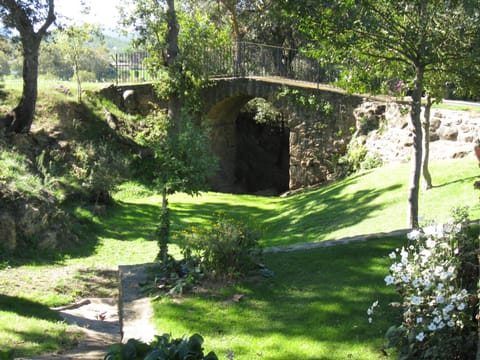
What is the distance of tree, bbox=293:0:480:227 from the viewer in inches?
336

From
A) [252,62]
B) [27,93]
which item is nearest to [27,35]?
[27,93]

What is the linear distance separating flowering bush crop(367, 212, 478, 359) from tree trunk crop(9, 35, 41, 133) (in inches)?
558

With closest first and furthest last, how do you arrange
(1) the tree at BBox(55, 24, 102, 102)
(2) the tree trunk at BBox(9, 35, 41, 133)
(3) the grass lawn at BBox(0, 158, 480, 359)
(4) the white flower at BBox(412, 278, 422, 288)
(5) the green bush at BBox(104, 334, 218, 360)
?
(5) the green bush at BBox(104, 334, 218, 360) → (4) the white flower at BBox(412, 278, 422, 288) → (3) the grass lawn at BBox(0, 158, 480, 359) → (2) the tree trunk at BBox(9, 35, 41, 133) → (1) the tree at BBox(55, 24, 102, 102)

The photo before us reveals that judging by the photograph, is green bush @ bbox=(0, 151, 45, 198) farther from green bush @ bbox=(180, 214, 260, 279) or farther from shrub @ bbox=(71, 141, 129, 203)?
green bush @ bbox=(180, 214, 260, 279)

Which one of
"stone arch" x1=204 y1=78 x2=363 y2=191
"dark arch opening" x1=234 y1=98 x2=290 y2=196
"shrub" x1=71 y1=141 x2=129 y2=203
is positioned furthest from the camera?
"dark arch opening" x1=234 y1=98 x2=290 y2=196

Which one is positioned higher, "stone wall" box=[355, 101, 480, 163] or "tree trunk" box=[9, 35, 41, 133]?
Answer: "tree trunk" box=[9, 35, 41, 133]

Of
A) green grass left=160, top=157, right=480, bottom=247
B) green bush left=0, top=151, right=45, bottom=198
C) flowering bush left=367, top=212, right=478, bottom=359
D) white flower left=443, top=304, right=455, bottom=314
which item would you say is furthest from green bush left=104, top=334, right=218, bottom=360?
green bush left=0, top=151, right=45, bottom=198

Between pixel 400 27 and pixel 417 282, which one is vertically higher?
pixel 400 27

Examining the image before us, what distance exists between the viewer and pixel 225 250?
7.44m

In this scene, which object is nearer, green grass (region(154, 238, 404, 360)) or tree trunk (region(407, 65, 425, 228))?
green grass (region(154, 238, 404, 360))

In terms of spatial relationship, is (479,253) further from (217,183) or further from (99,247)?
(217,183)

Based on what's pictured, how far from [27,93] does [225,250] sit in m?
11.7

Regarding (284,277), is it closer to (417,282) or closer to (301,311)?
(301,311)

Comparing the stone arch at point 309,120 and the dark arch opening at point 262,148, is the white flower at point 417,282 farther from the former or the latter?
the dark arch opening at point 262,148
